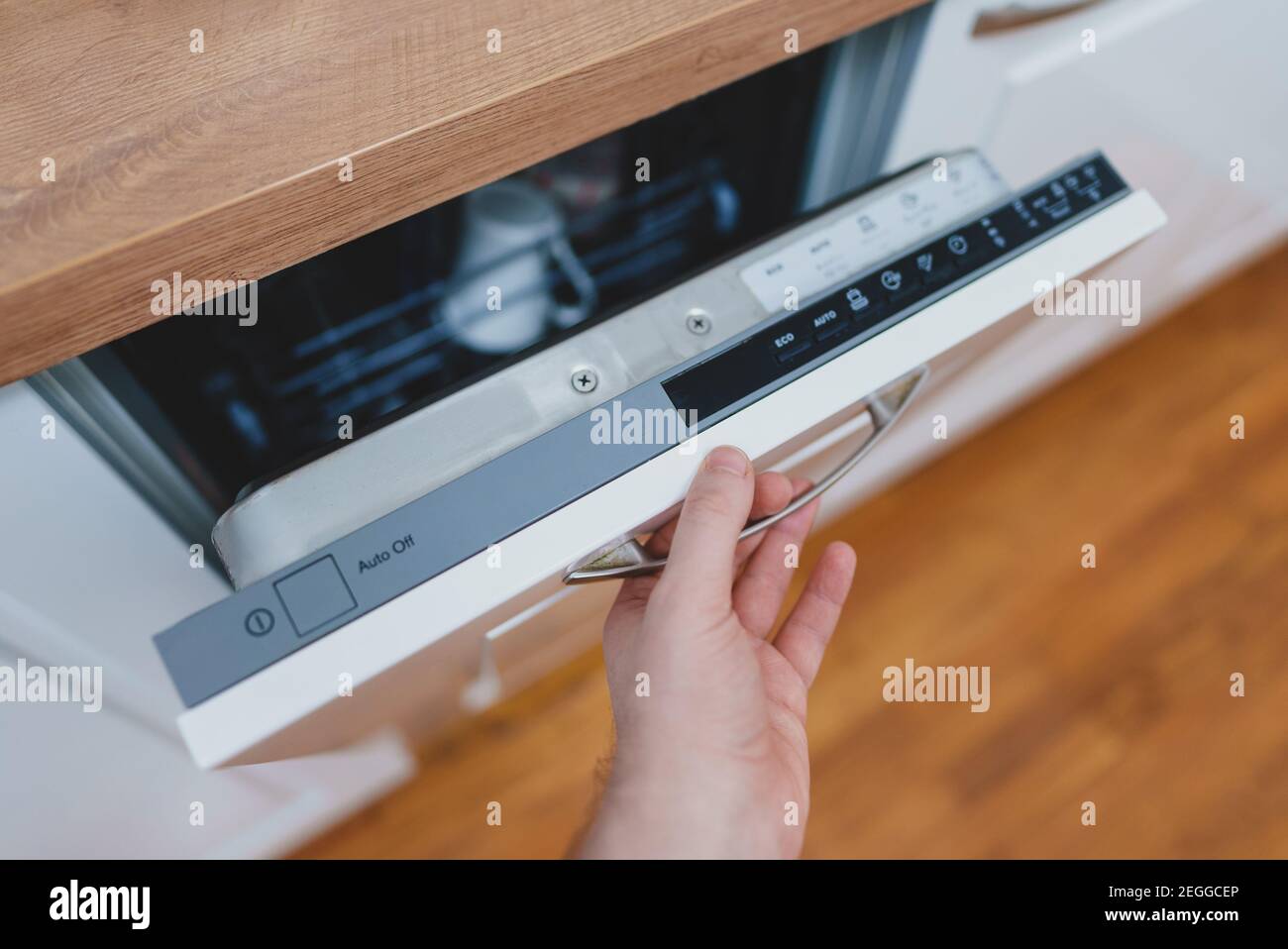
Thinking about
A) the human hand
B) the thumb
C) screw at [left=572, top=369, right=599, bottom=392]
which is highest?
screw at [left=572, top=369, right=599, bottom=392]

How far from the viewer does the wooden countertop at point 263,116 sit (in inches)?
12.7

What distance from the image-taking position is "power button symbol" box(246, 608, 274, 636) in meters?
0.33

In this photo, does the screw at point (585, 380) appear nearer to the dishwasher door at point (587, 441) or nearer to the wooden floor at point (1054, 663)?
the dishwasher door at point (587, 441)

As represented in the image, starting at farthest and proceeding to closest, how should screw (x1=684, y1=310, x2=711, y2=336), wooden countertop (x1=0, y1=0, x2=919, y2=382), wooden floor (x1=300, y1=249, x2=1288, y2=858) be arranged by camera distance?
wooden floor (x1=300, y1=249, x2=1288, y2=858) < screw (x1=684, y1=310, x2=711, y2=336) < wooden countertop (x1=0, y1=0, x2=919, y2=382)

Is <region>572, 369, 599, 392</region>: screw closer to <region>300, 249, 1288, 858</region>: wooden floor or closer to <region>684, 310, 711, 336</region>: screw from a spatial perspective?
<region>684, 310, 711, 336</region>: screw

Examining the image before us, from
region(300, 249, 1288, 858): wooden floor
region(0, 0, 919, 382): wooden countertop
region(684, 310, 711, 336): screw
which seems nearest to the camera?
region(0, 0, 919, 382): wooden countertop

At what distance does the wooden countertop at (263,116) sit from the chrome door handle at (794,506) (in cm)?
17

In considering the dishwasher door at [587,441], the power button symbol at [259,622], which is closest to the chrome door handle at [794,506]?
the dishwasher door at [587,441]

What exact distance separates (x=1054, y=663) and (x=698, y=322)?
837 mm

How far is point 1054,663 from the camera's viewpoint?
106 centimetres

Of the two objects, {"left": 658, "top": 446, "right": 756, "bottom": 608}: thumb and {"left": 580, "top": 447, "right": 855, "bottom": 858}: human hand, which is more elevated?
{"left": 658, "top": 446, "right": 756, "bottom": 608}: thumb

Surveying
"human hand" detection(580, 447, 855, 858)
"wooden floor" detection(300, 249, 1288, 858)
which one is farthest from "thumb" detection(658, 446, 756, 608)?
"wooden floor" detection(300, 249, 1288, 858)

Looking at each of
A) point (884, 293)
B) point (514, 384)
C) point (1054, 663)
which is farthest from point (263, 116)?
point (1054, 663)
